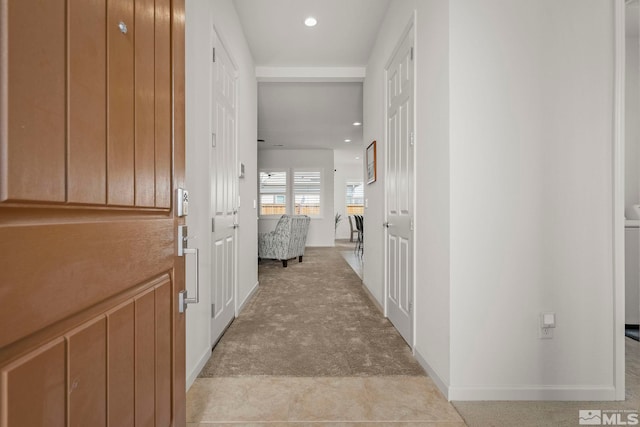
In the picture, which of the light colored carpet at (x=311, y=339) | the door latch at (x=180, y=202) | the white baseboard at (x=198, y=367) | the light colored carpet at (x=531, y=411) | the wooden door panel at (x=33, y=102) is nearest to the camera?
the wooden door panel at (x=33, y=102)

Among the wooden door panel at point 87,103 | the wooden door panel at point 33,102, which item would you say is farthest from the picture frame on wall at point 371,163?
the wooden door panel at point 33,102

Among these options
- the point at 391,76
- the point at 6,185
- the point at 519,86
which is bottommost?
the point at 6,185

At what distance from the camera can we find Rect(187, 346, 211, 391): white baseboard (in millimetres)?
1754

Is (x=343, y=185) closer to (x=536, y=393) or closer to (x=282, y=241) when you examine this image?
(x=282, y=241)

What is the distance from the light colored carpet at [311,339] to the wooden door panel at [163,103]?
55.7 inches

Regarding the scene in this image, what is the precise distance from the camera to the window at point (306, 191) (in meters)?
8.88


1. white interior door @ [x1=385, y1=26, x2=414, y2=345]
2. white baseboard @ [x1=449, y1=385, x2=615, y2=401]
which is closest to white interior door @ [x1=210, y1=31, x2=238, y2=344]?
white interior door @ [x1=385, y1=26, x2=414, y2=345]


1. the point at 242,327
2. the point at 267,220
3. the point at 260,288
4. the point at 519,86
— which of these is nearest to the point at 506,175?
the point at 519,86

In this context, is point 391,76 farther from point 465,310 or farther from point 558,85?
point 465,310

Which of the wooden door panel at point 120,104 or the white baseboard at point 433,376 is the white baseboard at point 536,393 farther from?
the wooden door panel at point 120,104

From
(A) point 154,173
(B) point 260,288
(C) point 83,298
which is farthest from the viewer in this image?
(B) point 260,288

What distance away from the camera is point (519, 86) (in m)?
1.67

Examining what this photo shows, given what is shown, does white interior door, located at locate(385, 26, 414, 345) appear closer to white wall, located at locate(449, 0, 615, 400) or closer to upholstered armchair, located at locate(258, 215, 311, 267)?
white wall, located at locate(449, 0, 615, 400)

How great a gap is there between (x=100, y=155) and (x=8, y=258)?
282mm
